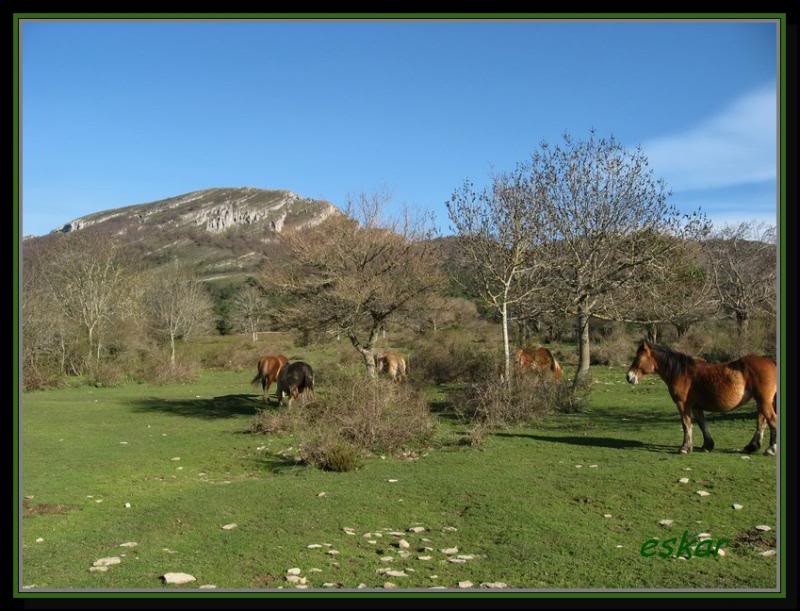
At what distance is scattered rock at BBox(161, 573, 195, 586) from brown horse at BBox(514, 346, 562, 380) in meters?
14.2

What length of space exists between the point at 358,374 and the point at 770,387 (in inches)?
359

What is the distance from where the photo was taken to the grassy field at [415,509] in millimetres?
6062

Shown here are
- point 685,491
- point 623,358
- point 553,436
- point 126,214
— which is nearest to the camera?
point 685,491

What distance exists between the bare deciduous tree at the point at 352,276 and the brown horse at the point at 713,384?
9.00m

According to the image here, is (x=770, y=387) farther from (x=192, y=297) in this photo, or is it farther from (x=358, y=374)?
(x=192, y=297)

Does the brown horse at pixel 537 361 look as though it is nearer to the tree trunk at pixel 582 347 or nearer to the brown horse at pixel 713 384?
the tree trunk at pixel 582 347

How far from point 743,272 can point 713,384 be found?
2405cm

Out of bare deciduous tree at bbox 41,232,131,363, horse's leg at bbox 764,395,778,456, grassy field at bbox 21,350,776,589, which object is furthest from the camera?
bare deciduous tree at bbox 41,232,131,363

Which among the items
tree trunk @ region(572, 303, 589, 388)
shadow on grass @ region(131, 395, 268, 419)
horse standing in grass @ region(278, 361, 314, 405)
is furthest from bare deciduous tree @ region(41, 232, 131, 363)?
tree trunk @ region(572, 303, 589, 388)

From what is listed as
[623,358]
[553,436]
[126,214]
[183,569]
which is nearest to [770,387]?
[553,436]

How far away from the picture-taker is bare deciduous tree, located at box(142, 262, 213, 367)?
159 ft

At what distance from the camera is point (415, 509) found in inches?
339

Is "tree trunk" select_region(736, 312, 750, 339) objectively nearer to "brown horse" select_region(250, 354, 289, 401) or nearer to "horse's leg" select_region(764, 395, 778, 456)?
"horse's leg" select_region(764, 395, 778, 456)
